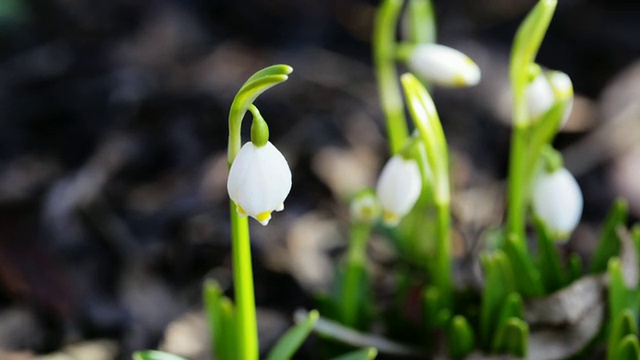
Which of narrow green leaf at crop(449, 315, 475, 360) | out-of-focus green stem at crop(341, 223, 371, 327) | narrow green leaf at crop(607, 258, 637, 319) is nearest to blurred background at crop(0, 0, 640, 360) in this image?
out-of-focus green stem at crop(341, 223, 371, 327)

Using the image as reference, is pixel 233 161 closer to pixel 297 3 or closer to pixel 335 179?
pixel 335 179

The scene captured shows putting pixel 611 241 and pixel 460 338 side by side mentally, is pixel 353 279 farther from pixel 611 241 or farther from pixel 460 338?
pixel 611 241

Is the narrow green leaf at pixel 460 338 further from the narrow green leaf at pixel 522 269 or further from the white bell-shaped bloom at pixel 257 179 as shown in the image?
the white bell-shaped bloom at pixel 257 179

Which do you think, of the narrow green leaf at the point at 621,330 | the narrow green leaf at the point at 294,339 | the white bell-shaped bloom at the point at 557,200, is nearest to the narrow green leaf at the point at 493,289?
the white bell-shaped bloom at the point at 557,200

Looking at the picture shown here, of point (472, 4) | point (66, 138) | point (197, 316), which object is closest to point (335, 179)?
point (197, 316)

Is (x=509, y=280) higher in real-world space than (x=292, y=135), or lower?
lower

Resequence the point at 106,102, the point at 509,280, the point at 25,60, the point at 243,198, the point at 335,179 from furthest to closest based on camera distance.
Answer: the point at 25,60 < the point at 106,102 < the point at 335,179 < the point at 509,280 < the point at 243,198
